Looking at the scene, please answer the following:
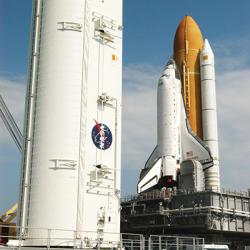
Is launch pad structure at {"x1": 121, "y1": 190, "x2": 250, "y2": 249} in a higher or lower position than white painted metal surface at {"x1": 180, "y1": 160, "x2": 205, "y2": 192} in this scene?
lower

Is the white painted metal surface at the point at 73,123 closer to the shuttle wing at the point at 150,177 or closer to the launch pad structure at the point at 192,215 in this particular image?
the launch pad structure at the point at 192,215

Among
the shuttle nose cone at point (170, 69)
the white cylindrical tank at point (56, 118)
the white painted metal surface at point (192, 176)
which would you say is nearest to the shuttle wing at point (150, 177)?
the white painted metal surface at point (192, 176)

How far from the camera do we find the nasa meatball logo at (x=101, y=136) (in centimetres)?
2064

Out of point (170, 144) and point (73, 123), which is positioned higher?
point (170, 144)

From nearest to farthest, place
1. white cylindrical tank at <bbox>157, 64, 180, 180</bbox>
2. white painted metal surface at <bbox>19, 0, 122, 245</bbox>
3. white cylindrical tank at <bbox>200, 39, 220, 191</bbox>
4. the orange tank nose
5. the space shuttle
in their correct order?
white painted metal surface at <bbox>19, 0, 122, 245</bbox> < white cylindrical tank at <bbox>157, 64, 180, 180</bbox> < the space shuttle < white cylindrical tank at <bbox>200, 39, 220, 191</bbox> < the orange tank nose

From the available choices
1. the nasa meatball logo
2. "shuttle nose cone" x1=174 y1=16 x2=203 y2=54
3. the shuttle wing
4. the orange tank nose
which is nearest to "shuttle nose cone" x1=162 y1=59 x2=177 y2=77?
the orange tank nose

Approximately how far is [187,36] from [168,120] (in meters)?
12.2

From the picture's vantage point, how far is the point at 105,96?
21.2 m

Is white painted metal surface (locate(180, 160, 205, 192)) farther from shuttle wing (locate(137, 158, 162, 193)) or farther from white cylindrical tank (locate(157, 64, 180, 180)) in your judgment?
shuttle wing (locate(137, 158, 162, 193))

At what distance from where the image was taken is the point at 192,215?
36.7 metres

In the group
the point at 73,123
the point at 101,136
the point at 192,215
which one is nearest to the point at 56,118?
the point at 73,123

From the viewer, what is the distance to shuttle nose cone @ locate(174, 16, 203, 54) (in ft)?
160

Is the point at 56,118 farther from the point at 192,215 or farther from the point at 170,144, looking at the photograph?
the point at 170,144

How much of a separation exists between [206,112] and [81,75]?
27557 mm
